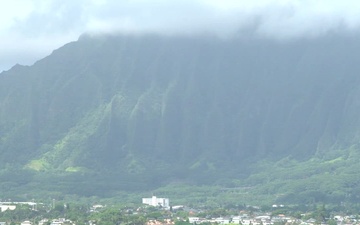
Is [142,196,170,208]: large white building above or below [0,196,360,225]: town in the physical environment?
above

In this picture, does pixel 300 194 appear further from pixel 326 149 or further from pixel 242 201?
pixel 326 149

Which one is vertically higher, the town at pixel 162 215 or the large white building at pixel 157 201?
the large white building at pixel 157 201

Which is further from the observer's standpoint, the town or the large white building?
the large white building

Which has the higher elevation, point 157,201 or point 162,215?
point 157,201

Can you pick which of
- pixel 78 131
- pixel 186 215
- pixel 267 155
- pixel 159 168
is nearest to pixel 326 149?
pixel 267 155

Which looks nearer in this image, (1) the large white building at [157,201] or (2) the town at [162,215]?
(2) the town at [162,215]

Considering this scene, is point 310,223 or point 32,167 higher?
point 32,167

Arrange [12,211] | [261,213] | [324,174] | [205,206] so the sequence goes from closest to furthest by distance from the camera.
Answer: [12,211] < [261,213] < [205,206] < [324,174]

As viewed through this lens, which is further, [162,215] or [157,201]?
[157,201]
